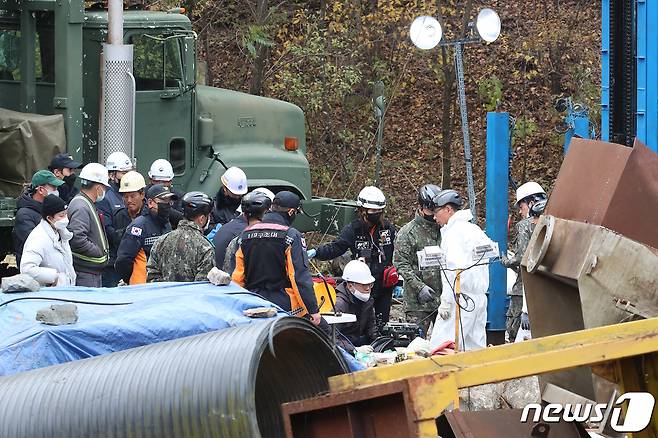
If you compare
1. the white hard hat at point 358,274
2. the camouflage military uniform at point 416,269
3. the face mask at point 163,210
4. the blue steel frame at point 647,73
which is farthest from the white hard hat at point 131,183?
the blue steel frame at point 647,73

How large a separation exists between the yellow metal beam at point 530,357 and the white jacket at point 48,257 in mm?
4407

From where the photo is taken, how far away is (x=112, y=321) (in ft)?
23.1

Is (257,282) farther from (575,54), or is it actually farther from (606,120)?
(575,54)

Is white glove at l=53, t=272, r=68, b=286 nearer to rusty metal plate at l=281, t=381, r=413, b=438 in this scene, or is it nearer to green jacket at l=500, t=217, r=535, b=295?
green jacket at l=500, t=217, r=535, b=295

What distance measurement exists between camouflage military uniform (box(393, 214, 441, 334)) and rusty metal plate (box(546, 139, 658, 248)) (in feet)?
14.2

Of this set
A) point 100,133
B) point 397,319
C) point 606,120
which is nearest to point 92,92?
point 100,133

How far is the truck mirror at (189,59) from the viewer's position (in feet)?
43.2

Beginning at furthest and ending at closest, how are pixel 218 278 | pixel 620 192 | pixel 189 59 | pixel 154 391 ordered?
pixel 189 59 → pixel 218 278 → pixel 620 192 → pixel 154 391

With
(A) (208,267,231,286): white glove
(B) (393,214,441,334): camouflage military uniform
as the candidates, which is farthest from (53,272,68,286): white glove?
(B) (393,214,441,334): camouflage military uniform

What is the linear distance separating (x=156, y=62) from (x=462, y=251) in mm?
4833

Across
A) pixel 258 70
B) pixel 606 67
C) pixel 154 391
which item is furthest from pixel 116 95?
pixel 258 70

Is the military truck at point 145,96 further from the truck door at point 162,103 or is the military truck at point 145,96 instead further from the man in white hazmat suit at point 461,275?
the man in white hazmat suit at point 461,275

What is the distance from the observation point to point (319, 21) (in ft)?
69.2

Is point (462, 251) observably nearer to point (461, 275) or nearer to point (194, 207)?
point (461, 275)
